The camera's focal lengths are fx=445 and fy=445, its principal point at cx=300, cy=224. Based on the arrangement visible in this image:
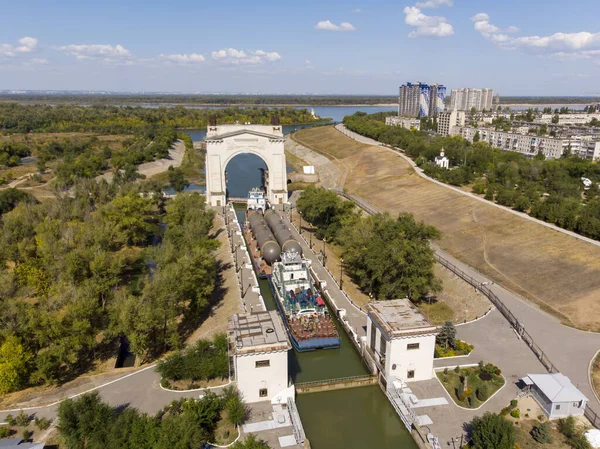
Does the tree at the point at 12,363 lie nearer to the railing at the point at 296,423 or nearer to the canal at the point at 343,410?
the railing at the point at 296,423

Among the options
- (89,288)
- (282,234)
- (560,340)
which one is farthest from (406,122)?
(89,288)

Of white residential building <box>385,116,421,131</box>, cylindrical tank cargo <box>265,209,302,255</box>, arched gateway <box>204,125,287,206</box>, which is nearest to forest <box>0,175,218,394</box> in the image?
cylindrical tank cargo <box>265,209,302,255</box>

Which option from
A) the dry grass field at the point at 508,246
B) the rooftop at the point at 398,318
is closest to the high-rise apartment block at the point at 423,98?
the dry grass field at the point at 508,246

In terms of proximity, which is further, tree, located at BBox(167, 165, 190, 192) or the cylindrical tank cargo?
tree, located at BBox(167, 165, 190, 192)

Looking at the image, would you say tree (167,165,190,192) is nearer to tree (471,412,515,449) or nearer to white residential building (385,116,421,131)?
tree (471,412,515,449)

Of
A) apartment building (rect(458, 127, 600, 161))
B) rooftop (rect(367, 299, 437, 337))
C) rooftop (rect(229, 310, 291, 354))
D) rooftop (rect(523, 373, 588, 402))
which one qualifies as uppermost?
apartment building (rect(458, 127, 600, 161))

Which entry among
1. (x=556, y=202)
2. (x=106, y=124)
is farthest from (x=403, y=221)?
(x=106, y=124)

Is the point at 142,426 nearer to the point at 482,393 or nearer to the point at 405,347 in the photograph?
the point at 405,347
